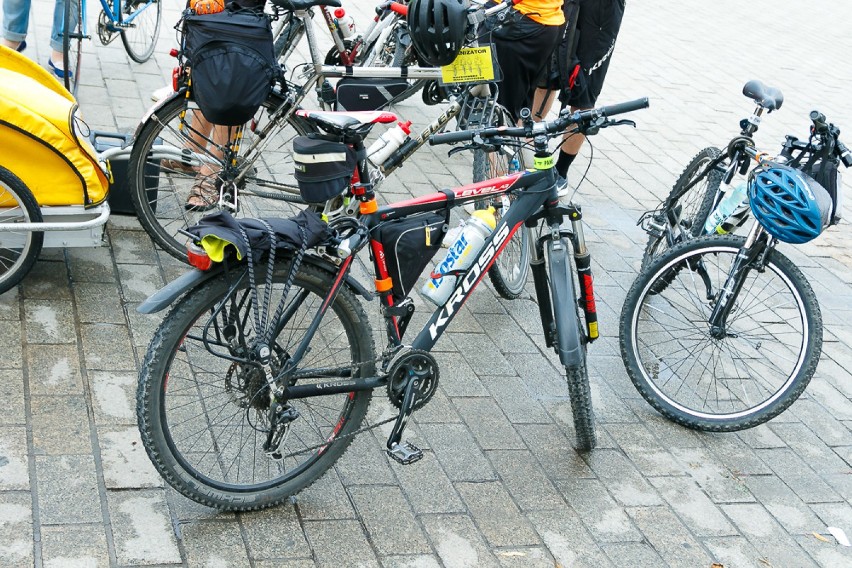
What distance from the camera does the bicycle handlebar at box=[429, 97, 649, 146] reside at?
11.0 feet

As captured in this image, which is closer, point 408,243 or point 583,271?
point 408,243

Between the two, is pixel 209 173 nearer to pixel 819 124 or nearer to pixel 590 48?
pixel 590 48

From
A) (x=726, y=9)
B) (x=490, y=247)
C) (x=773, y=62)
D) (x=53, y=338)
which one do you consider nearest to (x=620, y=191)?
(x=490, y=247)

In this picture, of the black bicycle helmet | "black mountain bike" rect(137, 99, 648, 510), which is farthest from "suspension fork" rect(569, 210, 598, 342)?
the black bicycle helmet

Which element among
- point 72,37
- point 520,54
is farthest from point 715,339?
point 72,37

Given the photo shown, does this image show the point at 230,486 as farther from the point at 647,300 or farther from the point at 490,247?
the point at 647,300

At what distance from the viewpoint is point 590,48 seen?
5.75 m

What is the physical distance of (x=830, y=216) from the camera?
3.94m

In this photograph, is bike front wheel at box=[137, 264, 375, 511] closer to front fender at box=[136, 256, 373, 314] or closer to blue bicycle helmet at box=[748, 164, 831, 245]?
front fender at box=[136, 256, 373, 314]

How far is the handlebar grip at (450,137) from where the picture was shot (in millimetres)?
3346

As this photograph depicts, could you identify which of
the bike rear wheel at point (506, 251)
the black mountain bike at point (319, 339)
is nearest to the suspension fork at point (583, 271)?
the black mountain bike at point (319, 339)

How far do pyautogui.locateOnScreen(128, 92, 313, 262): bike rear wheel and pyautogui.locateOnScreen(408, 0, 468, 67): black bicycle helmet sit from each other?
0.75m

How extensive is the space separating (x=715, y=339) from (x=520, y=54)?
1.99 metres

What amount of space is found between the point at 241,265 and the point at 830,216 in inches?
91.9
